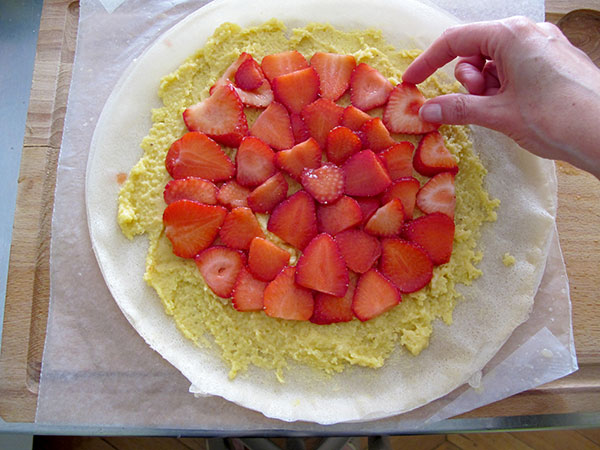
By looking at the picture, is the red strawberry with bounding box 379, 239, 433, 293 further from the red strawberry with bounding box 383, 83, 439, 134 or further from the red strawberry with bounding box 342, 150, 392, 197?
the red strawberry with bounding box 383, 83, 439, 134

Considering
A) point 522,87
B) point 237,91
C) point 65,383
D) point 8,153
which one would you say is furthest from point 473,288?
point 8,153

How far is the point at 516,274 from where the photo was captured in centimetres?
155

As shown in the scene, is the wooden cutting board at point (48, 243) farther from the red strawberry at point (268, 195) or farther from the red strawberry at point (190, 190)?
the red strawberry at point (268, 195)

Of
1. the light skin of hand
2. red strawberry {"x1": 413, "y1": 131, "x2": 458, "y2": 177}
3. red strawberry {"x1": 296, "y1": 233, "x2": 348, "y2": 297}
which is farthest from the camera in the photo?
red strawberry {"x1": 413, "y1": 131, "x2": 458, "y2": 177}

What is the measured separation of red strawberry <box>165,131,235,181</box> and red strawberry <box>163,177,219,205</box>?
0.03 metres

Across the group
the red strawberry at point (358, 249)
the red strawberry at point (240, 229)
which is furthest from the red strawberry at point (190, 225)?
the red strawberry at point (358, 249)

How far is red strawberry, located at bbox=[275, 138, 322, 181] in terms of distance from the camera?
1.56m

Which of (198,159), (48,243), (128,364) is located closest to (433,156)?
(198,159)

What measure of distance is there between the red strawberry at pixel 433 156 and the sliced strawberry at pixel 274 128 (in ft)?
1.29

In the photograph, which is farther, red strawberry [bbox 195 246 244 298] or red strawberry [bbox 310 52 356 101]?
red strawberry [bbox 310 52 356 101]

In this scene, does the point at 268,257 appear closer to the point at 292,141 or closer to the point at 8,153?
the point at 292,141

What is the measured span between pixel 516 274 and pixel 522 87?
1.79ft

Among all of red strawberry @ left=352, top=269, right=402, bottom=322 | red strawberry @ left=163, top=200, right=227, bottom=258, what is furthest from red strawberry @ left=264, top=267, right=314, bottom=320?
red strawberry @ left=163, top=200, right=227, bottom=258

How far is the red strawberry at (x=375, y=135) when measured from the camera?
5.16ft
